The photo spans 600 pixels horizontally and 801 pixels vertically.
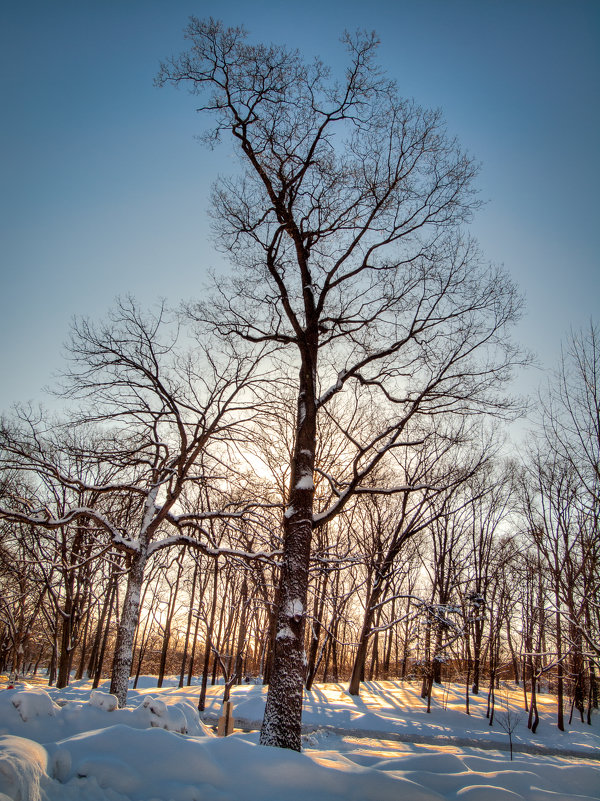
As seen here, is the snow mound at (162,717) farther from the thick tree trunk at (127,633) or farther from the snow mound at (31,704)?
the thick tree trunk at (127,633)

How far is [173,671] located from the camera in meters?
44.4

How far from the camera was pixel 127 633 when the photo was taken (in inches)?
352

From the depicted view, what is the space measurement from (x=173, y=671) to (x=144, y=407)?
Answer: 46.0 metres

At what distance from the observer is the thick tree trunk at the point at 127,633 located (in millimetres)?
8742

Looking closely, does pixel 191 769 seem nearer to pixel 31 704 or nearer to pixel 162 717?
pixel 31 704

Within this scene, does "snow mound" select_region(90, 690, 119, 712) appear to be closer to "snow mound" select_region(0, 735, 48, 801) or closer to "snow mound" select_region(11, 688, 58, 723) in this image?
"snow mound" select_region(11, 688, 58, 723)

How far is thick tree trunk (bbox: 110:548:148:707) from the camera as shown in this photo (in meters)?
8.74

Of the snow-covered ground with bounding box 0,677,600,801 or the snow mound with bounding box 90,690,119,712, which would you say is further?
the snow mound with bounding box 90,690,119,712

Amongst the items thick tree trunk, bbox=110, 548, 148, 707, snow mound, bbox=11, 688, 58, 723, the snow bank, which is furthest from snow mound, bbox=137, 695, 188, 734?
thick tree trunk, bbox=110, 548, 148, 707

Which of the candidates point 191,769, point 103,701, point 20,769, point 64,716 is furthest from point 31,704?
point 20,769

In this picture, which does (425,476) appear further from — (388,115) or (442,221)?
(388,115)

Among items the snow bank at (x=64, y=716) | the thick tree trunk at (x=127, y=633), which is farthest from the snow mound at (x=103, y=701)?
the thick tree trunk at (x=127, y=633)

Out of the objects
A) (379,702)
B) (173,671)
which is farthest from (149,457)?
(173,671)

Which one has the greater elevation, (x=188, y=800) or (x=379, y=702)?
(x=188, y=800)
